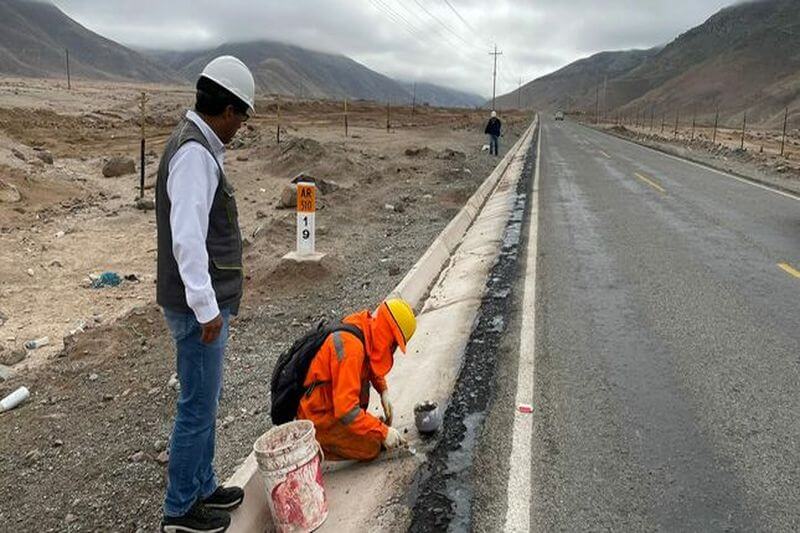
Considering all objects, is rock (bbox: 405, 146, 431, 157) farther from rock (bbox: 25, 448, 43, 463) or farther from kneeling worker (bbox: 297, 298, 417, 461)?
kneeling worker (bbox: 297, 298, 417, 461)

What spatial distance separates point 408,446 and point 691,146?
38304 millimetres

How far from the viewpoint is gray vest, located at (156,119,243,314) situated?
2.96 metres

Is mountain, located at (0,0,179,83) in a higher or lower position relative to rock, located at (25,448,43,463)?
higher

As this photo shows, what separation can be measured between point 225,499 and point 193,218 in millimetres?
1466

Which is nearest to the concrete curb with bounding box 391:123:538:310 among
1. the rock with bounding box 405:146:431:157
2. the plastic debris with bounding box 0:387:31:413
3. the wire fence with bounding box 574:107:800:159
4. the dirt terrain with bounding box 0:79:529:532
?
the dirt terrain with bounding box 0:79:529:532

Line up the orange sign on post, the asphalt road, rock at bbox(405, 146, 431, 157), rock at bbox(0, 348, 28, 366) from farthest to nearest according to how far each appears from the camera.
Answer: rock at bbox(405, 146, 431, 157) → the orange sign on post → rock at bbox(0, 348, 28, 366) → the asphalt road

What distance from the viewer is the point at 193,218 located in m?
2.85

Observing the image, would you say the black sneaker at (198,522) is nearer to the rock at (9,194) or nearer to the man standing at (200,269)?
the man standing at (200,269)

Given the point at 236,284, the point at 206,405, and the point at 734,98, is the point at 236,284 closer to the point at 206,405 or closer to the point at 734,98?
the point at 206,405

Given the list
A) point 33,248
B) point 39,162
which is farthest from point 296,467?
point 39,162

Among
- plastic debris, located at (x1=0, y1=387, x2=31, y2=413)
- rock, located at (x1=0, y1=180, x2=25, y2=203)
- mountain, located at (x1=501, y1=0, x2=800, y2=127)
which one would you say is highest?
mountain, located at (x1=501, y1=0, x2=800, y2=127)

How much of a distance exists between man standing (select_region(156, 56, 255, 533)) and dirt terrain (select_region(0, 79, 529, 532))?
0.68m

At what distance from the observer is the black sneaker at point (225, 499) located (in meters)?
3.41

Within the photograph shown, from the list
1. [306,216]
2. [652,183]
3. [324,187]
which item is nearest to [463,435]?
[306,216]
